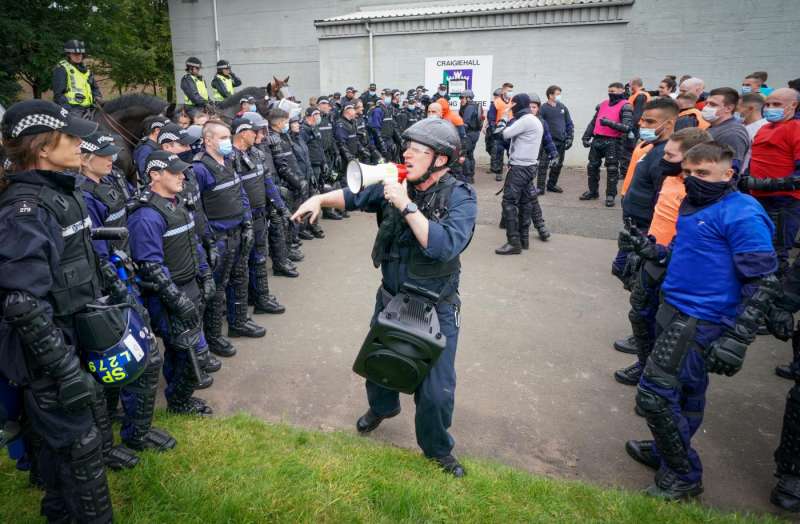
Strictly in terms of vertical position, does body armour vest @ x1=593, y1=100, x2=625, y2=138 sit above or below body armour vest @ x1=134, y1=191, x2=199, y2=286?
above

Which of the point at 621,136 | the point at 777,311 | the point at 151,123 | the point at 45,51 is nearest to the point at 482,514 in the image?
the point at 777,311

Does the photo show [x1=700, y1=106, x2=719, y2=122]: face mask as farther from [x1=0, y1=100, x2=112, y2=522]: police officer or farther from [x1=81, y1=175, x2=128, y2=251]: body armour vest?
[x1=0, y1=100, x2=112, y2=522]: police officer

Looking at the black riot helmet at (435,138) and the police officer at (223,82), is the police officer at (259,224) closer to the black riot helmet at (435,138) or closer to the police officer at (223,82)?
the black riot helmet at (435,138)

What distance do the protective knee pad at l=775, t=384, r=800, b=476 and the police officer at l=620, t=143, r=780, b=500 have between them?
0.54m

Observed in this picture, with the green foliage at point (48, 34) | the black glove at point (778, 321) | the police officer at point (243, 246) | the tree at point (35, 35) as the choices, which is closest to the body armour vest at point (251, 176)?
the police officer at point (243, 246)

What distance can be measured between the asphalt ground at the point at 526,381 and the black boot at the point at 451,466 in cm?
46

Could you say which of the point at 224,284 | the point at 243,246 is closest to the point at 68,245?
the point at 224,284

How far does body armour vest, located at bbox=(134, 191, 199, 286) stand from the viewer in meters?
4.08

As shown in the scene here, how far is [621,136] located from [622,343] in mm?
6786

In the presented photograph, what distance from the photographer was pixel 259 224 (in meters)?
6.39

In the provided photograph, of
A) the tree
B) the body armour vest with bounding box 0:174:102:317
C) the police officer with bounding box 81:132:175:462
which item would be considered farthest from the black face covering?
the tree

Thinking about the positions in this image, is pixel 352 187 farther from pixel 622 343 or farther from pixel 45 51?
pixel 45 51

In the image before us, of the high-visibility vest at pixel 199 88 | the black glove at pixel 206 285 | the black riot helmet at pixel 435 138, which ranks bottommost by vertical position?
the black glove at pixel 206 285

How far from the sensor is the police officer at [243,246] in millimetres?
5707
